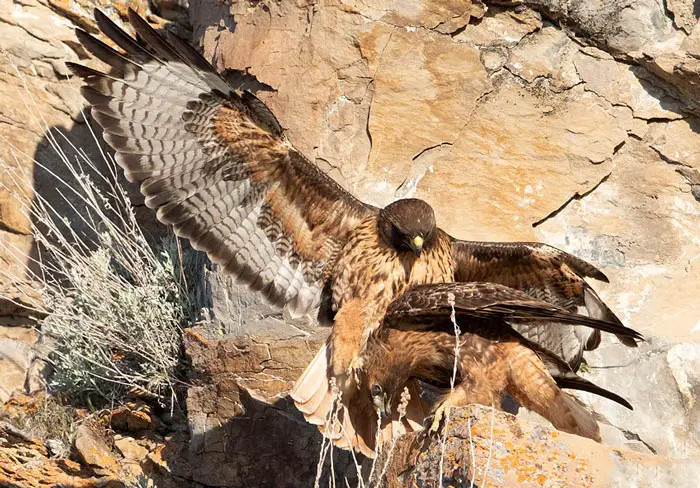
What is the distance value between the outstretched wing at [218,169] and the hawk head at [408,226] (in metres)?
0.34

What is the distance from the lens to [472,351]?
450 cm

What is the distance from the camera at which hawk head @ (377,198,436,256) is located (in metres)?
4.89

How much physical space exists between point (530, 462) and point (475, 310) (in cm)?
101

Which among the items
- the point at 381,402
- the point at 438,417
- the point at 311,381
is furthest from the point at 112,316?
the point at 438,417

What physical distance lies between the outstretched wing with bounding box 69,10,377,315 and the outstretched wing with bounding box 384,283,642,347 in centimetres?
87

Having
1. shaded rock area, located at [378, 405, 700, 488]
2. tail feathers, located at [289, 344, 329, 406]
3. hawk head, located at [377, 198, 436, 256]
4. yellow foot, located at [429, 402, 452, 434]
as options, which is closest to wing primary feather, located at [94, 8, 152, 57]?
hawk head, located at [377, 198, 436, 256]

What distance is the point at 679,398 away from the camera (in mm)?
5691

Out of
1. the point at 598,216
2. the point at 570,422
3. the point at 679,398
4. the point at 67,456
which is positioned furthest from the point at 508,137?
the point at 67,456

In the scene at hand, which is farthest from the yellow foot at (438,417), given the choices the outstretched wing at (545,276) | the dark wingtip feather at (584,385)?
the outstretched wing at (545,276)

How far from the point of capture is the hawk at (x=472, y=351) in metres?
4.32

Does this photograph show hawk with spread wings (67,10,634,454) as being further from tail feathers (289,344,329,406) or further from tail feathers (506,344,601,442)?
tail feathers (506,344,601,442)

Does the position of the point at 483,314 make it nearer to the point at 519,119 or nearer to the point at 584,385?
the point at 584,385

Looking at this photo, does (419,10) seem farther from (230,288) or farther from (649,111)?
(230,288)

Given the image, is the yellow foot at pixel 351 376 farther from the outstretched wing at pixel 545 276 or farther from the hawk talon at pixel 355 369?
the outstretched wing at pixel 545 276
